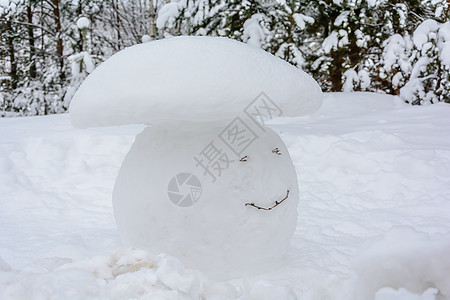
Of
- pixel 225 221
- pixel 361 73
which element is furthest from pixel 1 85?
pixel 225 221

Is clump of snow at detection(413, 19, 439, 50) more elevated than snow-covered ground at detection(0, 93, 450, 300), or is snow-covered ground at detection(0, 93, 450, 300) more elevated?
clump of snow at detection(413, 19, 439, 50)

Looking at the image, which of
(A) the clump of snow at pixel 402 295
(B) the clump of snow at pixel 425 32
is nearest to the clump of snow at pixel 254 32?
(B) the clump of snow at pixel 425 32

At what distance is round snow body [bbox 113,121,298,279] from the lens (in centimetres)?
215

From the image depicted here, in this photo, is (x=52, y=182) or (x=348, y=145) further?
(x=348, y=145)

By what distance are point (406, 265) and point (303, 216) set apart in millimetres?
2910

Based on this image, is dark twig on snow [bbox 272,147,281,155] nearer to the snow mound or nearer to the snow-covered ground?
the snow-covered ground

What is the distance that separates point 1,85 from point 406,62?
10233 mm

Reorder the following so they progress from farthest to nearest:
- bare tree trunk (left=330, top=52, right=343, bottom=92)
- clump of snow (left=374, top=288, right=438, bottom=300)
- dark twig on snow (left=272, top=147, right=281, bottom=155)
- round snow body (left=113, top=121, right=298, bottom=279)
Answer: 1. bare tree trunk (left=330, top=52, right=343, bottom=92)
2. dark twig on snow (left=272, top=147, right=281, bottom=155)
3. round snow body (left=113, top=121, right=298, bottom=279)
4. clump of snow (left=374, top=288, right=438, bottom=300)

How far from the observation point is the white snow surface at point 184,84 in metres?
1.78

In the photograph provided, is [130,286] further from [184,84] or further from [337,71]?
[337,71]

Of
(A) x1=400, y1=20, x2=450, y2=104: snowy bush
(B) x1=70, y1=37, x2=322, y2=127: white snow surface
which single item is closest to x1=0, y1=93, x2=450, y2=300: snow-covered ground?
(A) x1=400, y1=20, x2=450, y2=104: snowy bush

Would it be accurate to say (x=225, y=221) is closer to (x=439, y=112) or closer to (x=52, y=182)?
(x=52, y=182)

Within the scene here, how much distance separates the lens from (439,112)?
5527 millimetres

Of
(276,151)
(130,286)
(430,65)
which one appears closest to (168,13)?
(430,65)
